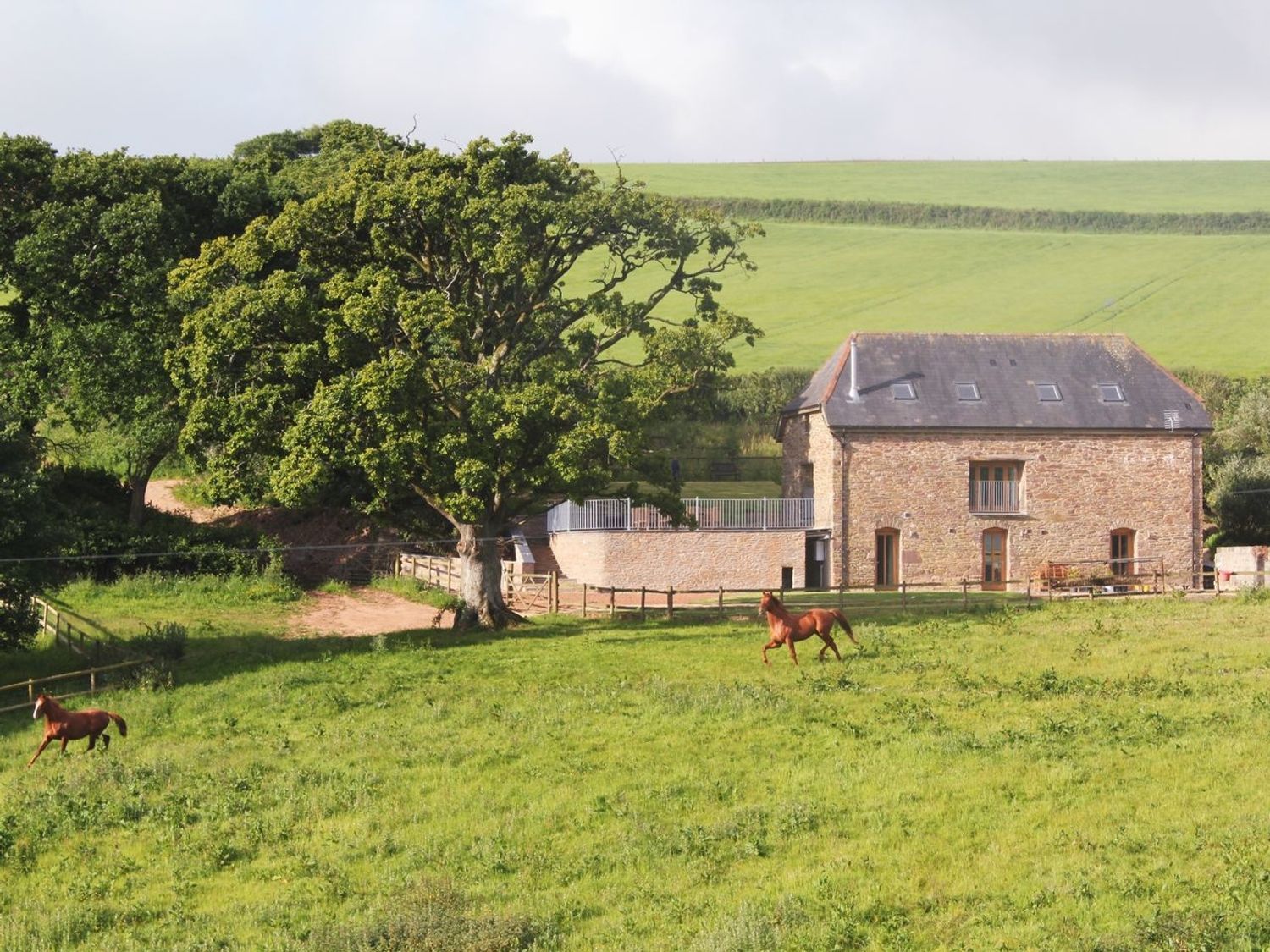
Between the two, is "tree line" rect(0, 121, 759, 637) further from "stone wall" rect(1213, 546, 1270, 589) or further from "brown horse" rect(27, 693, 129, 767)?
"stone wall" rect(1213, 546, 1270, 589)

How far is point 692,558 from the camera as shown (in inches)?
1924

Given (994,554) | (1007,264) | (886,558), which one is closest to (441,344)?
(886,558)

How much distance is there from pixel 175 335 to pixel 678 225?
16.0 metres

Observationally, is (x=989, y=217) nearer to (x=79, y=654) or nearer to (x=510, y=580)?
(x=510, y=580)

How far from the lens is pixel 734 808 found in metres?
20.0

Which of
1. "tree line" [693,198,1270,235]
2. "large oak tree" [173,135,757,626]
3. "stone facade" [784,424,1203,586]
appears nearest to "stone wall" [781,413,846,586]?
"stone facade" [784,424,1203,586]

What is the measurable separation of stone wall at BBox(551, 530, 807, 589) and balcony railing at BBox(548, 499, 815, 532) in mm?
318

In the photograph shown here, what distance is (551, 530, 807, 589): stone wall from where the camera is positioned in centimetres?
4834

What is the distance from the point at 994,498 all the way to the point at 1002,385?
13.3 ft

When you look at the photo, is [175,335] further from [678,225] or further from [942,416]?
[942,416]

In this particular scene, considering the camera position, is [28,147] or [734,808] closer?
[734,808]

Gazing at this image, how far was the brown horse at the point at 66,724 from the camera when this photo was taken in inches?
960

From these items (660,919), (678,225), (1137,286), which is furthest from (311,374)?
(1137,286)

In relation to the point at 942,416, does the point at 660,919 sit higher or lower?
lower
